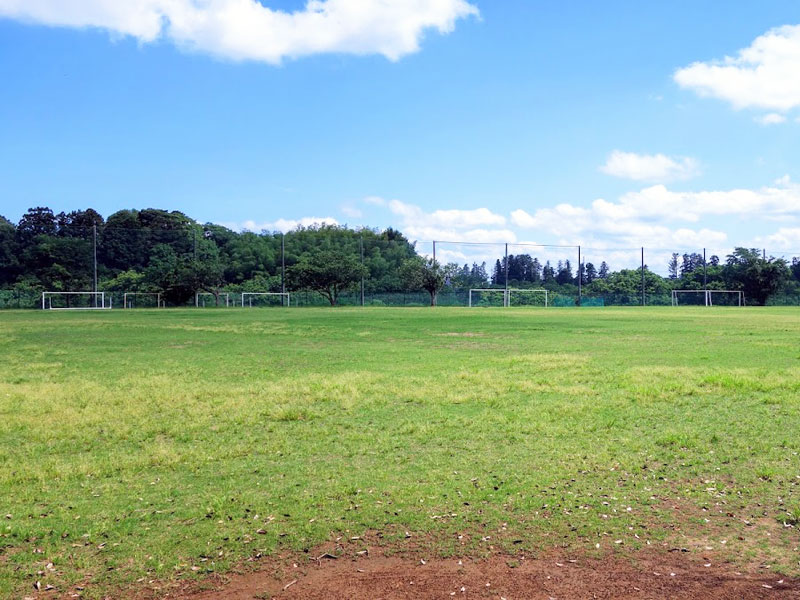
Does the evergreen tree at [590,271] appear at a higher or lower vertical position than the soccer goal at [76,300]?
higher

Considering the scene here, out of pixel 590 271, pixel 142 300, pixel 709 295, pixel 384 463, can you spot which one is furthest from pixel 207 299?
pixel 384 463

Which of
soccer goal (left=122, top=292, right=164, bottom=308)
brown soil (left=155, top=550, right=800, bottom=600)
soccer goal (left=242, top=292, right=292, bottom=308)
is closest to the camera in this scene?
brown soil (left=155, top=550, right=800, bottom=600)

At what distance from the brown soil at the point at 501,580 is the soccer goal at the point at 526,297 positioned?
6096 cm

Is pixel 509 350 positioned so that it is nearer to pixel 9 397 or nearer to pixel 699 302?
pixel 9 397

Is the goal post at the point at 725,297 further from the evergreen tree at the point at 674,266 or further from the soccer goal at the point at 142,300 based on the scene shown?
the soccer goal at the point at 142,300

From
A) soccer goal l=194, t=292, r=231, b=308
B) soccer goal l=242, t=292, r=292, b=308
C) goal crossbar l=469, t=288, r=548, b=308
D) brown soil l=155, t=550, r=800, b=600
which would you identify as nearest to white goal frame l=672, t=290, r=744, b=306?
goal crossbar l=469, t=288, r=548, b=308

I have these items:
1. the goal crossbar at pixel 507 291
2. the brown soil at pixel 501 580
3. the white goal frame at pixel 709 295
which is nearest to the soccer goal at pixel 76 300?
the goal crossbar at pixel 507 291

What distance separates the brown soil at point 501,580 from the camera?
3.61 metres

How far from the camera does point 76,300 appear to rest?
56.5 m

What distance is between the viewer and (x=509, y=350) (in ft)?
50.3

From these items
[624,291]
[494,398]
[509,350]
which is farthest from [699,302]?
[494,398]

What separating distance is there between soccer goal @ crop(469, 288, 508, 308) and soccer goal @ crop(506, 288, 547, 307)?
2.01 ft

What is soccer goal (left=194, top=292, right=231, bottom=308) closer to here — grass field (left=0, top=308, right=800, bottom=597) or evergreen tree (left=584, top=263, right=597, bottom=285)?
evergreen tree (left=584, top=263, right=597, bottom=285)

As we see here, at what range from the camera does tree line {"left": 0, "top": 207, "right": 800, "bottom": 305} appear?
60.2 m
